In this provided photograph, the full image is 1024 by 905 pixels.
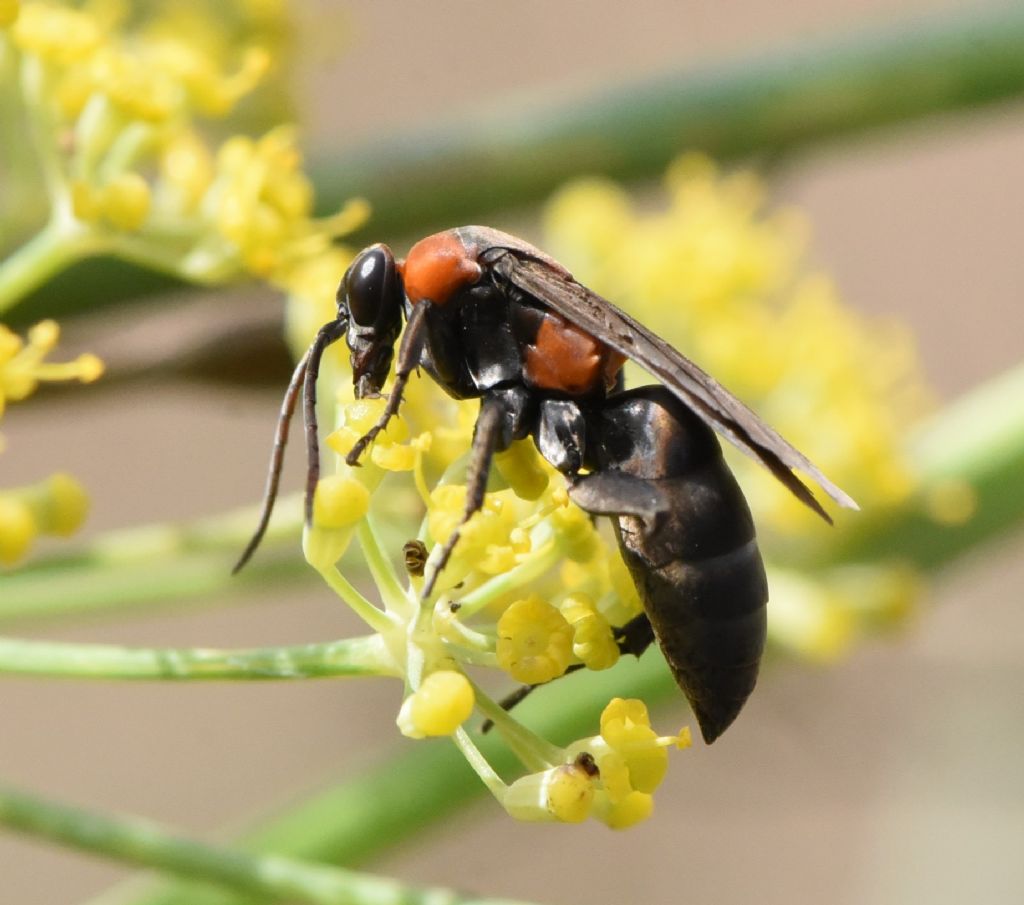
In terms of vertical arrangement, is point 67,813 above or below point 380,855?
above

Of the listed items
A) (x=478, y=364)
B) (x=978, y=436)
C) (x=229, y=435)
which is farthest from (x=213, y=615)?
(x=478, y=364)

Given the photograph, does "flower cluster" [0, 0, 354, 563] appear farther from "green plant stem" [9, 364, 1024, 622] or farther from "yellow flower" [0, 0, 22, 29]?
"green plant stem" [9, 364, 1024, 622]

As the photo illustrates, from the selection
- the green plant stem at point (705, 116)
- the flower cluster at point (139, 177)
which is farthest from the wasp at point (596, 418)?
the green plant stem at point (705, 116)

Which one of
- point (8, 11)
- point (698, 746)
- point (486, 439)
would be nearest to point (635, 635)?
point (486, 439)

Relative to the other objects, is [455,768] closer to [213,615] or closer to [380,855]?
[380,855]

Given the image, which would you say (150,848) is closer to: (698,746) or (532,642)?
(532,642)

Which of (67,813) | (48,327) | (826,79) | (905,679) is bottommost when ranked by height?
(905,679)
